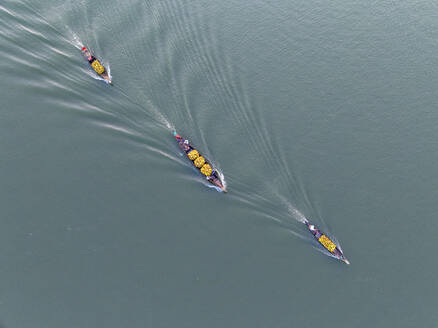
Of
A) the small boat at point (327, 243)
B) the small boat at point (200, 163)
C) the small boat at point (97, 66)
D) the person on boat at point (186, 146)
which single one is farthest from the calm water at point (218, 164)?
the small boat at point (97, 66)

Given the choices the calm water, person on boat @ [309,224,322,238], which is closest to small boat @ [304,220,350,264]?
person on boat @ [309,224,322,238]

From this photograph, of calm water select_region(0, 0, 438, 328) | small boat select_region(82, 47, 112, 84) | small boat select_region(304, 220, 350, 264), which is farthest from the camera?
small boat select_region(82, 47, 112, 84)

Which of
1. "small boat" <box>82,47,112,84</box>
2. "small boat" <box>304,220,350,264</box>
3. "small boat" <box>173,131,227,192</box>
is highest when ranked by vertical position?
"small boat" <box>82,47,112,84</box>

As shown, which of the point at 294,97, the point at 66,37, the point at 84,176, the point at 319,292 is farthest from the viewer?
the point at 66,37

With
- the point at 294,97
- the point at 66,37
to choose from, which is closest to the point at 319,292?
the point at 294,97

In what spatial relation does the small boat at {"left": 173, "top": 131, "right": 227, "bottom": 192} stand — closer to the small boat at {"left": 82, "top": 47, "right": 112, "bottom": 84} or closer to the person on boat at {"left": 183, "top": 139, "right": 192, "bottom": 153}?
the person on boat at {"left": 183, "top": 139, "right": 192, "bottom": 153}

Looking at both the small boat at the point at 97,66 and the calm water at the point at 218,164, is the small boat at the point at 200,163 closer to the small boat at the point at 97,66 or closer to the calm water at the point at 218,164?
the calm water at the point at 218,164

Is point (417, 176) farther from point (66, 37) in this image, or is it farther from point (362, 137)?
point (66, 37)
